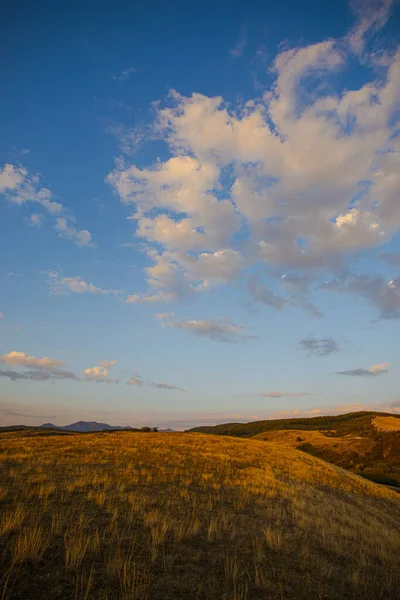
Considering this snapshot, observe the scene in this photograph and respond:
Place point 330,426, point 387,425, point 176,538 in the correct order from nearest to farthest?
point 176,538 → point 387,425 → point 330,426

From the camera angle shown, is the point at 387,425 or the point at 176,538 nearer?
the point at 176,538

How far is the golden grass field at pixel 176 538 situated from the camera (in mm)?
6184

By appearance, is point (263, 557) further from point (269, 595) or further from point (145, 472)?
point (145, 472)

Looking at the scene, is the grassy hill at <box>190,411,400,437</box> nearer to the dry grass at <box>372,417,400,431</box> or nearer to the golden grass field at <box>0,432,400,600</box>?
the dry grass at <box>372,417,400,431</box>

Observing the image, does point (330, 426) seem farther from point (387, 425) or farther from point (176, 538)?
point (176, 538)

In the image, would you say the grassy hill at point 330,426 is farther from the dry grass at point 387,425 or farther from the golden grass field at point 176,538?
the golden grass field at point 176,538

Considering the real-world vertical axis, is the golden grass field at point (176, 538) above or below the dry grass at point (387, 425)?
below

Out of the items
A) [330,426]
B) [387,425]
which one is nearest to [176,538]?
[387,425]

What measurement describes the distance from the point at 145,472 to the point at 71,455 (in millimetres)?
6522

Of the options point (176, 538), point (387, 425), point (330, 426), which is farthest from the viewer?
point (330, 426)

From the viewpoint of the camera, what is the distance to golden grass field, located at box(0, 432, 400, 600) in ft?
20.3

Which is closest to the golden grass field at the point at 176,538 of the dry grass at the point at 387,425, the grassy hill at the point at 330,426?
the dry grass at the point at 387,425

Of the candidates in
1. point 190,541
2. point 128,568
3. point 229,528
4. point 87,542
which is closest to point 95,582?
point 128,568

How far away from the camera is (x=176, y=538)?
8.47 meters
